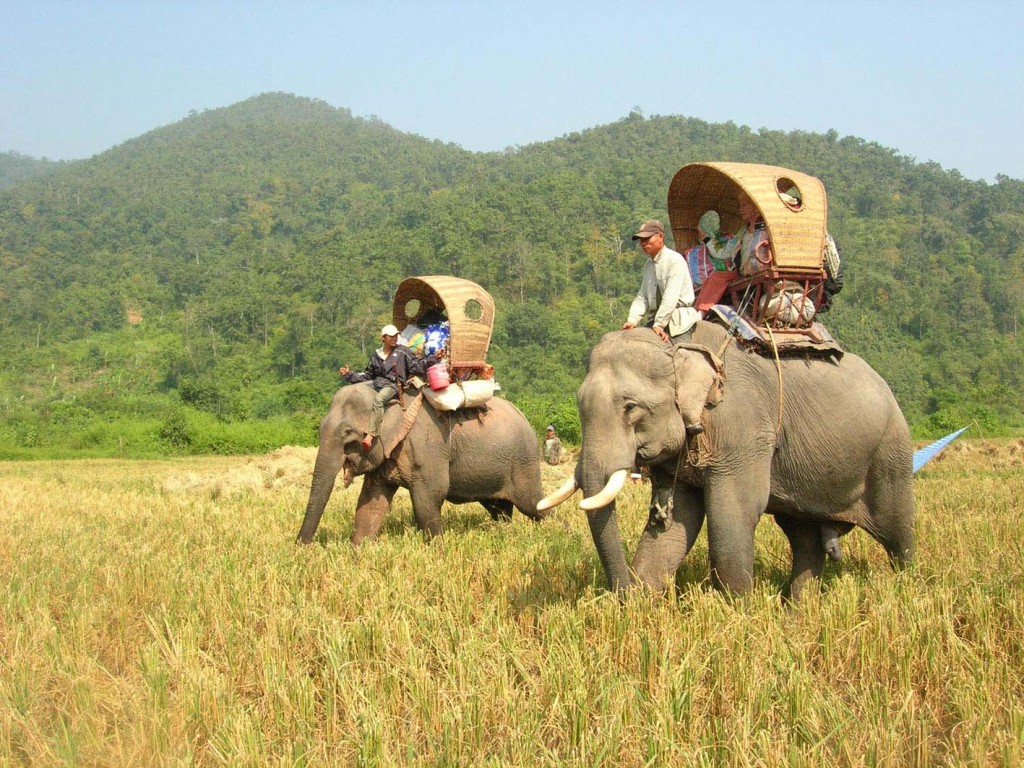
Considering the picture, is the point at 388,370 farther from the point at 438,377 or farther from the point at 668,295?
the point at 668,295

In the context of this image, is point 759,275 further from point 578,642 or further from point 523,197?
point 523,197

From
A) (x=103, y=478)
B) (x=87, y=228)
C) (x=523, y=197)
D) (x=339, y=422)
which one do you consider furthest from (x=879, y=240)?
(x=87, y=228)

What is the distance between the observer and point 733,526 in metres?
5.34

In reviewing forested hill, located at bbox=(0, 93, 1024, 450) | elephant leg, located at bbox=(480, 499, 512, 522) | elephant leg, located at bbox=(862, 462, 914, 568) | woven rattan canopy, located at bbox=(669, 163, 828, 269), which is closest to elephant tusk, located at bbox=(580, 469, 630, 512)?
woven rattan canopy, located at bbox=(669, 163, 828, 269)

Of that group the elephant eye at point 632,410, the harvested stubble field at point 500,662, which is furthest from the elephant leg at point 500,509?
the elephant eye at point 632,410

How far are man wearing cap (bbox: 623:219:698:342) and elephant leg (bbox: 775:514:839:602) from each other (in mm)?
1725

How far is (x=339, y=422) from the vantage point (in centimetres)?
862

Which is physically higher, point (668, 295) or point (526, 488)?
point (668, 295)

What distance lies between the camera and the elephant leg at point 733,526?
5.33 meters

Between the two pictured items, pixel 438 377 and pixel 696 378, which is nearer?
pixel 696 378

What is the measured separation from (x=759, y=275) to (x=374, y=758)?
388 centimetres

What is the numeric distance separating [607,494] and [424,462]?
4.33 meters

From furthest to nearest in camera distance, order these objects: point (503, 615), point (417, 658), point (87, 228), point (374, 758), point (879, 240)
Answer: point (87, 228)
point (879, 240)
point (503, 615)
point (417, 658)
point (374, 758)

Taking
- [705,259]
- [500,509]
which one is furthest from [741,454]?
[500,509]
